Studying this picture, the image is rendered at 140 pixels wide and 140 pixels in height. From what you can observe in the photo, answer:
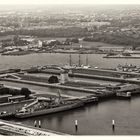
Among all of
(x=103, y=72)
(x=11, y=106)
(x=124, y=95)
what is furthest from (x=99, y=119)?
(x=103, y=72)

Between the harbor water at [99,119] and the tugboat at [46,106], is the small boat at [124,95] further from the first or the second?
the tugboat at [46,106]

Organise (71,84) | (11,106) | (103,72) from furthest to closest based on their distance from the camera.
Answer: (103,72) < (71,84) < (11,106)

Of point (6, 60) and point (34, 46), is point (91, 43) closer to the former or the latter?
point (34, 46)

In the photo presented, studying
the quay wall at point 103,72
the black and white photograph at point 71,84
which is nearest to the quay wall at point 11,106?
the black and white photograph at point 71,84

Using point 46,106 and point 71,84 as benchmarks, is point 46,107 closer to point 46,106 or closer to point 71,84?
point 46,106

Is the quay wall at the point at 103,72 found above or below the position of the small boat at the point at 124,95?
below

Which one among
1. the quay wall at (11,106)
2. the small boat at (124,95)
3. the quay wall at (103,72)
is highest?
the quay wall at (11,106)

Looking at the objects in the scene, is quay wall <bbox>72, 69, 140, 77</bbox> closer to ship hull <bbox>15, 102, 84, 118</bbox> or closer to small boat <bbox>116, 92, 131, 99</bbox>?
small boat <bbox>116, 92, 131, 99</bbox>
